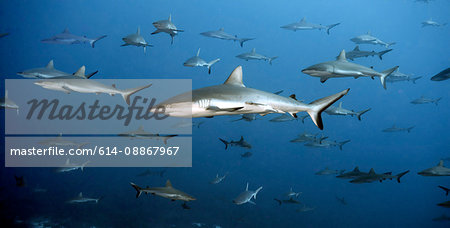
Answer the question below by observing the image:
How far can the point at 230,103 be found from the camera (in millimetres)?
3236

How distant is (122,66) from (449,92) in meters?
62.4

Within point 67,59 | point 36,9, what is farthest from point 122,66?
point 36,9

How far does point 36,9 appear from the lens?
115ft

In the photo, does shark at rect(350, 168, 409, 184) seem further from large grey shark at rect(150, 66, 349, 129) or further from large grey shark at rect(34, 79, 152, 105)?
large grey shark at rect(34, 79, 152, 105)

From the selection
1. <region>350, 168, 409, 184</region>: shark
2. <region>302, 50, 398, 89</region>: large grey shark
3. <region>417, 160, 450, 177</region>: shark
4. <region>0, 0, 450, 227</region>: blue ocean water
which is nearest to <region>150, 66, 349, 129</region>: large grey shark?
<region>302, 50, 398, 89</region>: large grey shark

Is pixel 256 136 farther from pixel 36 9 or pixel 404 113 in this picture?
pixel 404 113

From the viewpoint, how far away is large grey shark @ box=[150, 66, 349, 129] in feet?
10.0

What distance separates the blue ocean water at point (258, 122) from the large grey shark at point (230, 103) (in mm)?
12022

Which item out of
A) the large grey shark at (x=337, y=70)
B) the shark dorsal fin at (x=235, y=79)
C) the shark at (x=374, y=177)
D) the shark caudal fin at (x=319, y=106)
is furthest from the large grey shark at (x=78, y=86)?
the shark at (x=374, y=177)

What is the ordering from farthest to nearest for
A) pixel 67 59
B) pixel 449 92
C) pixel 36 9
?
pixel 449 92
pixel 67 59
pixel 36 9

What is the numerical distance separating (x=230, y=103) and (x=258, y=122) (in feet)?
120

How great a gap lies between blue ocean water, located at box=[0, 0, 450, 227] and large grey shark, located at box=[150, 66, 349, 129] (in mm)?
12022

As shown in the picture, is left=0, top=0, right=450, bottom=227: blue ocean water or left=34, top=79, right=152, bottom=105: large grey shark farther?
left=0, top=0, right=450, bottom=227: blue ocean water

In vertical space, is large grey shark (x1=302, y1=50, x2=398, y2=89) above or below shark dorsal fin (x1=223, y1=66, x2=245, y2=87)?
below
